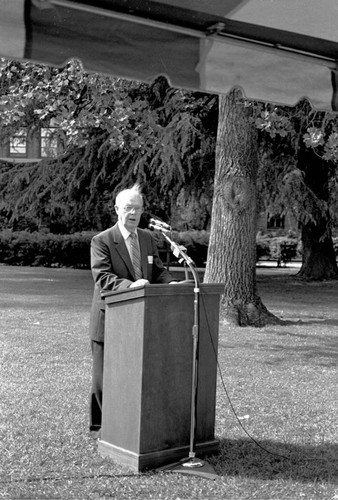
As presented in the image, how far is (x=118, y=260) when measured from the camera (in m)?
6.12

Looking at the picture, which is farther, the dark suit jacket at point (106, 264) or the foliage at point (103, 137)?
the foliage at point (103, 137)

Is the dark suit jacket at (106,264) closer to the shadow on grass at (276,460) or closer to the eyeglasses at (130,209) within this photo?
the eyeglasses at (130,209)

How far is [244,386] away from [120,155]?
13896 mm

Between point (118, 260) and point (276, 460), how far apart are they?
2037 mm

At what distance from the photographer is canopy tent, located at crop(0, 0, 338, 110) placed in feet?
17.8

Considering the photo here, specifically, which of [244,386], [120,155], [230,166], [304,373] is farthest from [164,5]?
[120,155]

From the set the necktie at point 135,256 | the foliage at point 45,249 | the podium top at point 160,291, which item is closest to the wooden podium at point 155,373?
the podium top at point 160,291

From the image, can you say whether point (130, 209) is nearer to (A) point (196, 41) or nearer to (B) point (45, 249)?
(A) point (196, 41)

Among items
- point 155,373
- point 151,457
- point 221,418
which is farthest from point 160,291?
point 221,418

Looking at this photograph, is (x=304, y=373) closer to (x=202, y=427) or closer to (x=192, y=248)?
(x=202, y=427)

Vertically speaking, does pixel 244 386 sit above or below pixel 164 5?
below

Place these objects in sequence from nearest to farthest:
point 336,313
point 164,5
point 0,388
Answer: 1. point 164,5
2. point 0,388
3. point 336,313

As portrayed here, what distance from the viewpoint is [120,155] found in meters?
21.9

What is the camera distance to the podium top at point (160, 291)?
538 centimetres
